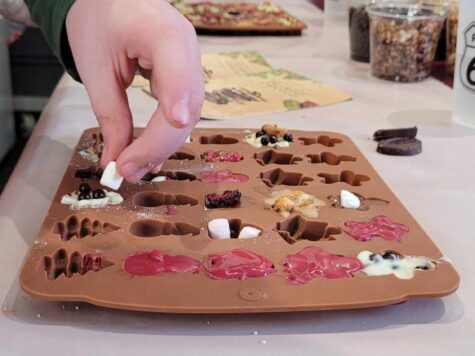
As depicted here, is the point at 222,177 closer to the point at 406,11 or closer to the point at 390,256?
the point at 390,256

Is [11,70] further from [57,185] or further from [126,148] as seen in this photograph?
[126,148]

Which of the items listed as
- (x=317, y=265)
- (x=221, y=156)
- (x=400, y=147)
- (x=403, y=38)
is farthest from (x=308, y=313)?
(x=403, y=38)

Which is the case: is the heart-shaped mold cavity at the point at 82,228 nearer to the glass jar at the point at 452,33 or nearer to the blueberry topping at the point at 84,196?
the blueberry topping at the point at 84,196

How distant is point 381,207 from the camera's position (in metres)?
0.58

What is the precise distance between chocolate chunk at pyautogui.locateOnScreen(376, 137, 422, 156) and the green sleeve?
1.16ft

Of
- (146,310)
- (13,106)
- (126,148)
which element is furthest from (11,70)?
(146,310)

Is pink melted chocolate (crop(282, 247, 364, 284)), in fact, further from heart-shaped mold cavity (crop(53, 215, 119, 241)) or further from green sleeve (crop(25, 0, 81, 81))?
green sleeve (crop(25, 0, 81, 81))

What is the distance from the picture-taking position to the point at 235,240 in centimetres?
51

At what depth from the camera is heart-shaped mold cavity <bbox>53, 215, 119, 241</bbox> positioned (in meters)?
0.54

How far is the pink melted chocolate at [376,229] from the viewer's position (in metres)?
0.53

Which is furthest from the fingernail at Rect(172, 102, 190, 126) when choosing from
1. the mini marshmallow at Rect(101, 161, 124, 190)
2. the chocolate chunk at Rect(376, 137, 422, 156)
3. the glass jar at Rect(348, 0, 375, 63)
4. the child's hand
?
the glass jar at Rect(348, 0, 375, 63)

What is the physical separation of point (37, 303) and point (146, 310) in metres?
0.09

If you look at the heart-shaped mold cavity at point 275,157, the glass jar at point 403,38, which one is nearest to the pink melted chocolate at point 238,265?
the heart-shaped mold cavity at point 275,157

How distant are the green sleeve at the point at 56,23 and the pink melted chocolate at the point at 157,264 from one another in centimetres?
20
